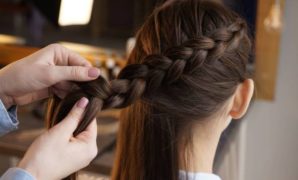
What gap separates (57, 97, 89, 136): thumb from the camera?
2.01ft

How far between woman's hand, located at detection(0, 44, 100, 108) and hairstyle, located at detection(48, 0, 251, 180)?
3 cm

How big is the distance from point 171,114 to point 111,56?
3.87 feet

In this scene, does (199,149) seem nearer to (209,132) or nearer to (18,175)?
(209,132)

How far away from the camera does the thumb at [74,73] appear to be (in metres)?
0.67

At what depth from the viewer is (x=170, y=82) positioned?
0.73m

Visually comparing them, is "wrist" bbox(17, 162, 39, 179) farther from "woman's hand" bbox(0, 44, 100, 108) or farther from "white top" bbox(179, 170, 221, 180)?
"white top" bbox(179, 170, 221, 180)

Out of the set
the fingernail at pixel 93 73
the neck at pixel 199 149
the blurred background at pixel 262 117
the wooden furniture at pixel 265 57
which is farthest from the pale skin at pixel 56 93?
the wooden furniture at pixel 265 57

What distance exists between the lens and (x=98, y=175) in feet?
4.37

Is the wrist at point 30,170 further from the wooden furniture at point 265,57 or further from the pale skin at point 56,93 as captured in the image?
the wooden furniture at point 265,57

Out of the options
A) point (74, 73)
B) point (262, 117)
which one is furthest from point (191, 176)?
point (262, 117)

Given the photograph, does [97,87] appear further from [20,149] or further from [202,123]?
[20,149]

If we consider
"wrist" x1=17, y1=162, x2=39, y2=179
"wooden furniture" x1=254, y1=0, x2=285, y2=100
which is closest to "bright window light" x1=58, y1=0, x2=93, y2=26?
"wooden furniture" x1=254, y1=0, x2=285, y2=100

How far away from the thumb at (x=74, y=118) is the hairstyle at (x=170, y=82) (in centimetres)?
1

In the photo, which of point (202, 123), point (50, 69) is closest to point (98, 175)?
point (202, 123)
